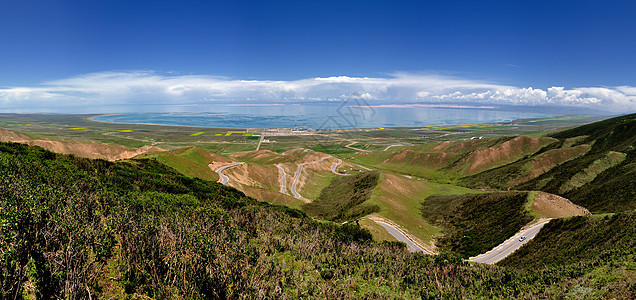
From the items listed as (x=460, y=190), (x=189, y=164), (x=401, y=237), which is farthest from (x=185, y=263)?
(x=460, y=190)

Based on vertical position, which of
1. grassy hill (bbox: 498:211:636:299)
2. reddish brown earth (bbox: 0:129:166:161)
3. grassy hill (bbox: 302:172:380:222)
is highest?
reddish brown earth (bbox: 0:129:166:161)

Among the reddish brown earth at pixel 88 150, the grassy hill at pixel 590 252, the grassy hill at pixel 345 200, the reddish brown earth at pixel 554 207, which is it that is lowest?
the grassy hill at pixel 345 200

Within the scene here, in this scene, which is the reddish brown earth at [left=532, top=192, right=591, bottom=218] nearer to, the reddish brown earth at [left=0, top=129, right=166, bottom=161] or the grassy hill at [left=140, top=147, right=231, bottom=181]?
the grassy hill at [left=140, top=147, right=231, bottom=181]

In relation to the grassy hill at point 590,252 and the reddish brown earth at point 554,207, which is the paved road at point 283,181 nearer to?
the grassy hill at point 590,252

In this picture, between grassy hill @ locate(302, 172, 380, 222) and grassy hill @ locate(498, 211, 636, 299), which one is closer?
grassy hill @ locate(498, 211, 636, 299)

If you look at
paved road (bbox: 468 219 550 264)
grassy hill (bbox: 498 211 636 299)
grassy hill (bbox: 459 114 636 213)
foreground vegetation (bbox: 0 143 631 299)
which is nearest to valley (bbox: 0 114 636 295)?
paved road (bbox: 468 219 550 264)

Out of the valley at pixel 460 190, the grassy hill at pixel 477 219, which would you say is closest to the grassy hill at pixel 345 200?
the valley at pixel 460 190

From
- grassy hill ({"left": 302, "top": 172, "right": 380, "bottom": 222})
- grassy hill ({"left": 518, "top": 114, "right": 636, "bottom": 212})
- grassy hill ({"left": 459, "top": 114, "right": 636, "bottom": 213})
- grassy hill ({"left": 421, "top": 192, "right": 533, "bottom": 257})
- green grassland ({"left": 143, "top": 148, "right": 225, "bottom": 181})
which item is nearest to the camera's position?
grassy hill ({"left": 421, "top": 192, "right": 533, "bottom": 257})

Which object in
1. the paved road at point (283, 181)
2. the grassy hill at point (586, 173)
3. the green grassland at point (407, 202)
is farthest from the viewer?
the paved road at point (283, 181)
